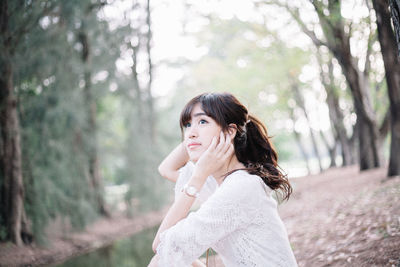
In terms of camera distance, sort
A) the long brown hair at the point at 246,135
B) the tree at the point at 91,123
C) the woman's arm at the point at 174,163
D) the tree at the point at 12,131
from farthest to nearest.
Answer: the tree at the point at 91,123 < the tree at the point at 12,131 < the woman's arm at the point at 174,163 < the long brown hair at the point at 246,135

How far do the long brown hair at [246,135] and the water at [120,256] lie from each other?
5.41 meters

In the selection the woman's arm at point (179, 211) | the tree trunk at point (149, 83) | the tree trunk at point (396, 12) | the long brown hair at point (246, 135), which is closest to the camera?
the woman's arm at point (179, 211)

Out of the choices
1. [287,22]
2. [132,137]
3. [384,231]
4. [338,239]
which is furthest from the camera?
[132,137]

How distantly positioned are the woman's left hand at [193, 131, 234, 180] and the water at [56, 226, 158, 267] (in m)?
5.59

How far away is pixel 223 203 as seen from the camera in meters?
1.70

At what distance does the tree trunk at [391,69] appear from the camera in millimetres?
6073

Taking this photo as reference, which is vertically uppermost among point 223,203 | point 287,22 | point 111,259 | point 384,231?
point 287,22

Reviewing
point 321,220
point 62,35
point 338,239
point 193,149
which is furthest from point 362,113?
point 193,149

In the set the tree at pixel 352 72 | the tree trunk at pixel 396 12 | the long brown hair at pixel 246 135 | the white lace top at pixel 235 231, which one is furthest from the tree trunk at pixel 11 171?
the tree trunk at pixel 396 12

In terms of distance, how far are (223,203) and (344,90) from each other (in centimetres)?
1411

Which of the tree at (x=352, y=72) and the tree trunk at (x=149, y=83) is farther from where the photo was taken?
the tree trunk at (x=149, y=83)

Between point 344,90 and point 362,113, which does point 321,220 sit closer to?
point 362,113

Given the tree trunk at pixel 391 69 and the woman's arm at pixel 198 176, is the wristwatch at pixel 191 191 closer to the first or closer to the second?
the woman's arm at pixel 198 176

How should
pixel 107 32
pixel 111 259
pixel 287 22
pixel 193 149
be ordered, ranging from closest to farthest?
pixel 193 149
pixel 111 259
pixel 287 22
pixel 107 32
